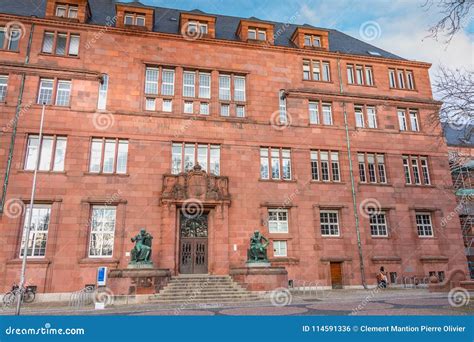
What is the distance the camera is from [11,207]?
753 inches

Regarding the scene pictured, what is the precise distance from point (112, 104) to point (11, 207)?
8.28 metres

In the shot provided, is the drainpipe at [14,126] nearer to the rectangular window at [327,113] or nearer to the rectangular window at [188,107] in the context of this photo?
the rectangular window at [188,107]

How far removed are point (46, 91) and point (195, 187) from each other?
11163mm

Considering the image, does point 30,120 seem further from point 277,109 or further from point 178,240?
point 277,109

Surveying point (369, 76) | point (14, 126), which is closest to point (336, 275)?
point (369, 76)

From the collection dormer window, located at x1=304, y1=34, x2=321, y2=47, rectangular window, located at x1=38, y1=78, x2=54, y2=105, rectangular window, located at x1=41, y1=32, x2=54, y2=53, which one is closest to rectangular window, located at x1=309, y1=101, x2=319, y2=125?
dormer window, located at x1=304, y1=34, x2=321, y2=47

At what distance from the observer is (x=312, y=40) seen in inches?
1091

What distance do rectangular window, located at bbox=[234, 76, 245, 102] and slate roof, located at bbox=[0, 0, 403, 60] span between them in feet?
12.0

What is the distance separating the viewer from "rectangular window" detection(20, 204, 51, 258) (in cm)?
1905

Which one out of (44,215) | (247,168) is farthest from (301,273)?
(44,215)

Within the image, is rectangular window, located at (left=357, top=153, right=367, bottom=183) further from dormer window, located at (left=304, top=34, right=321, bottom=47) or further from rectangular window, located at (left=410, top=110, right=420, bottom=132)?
dormer window, located at (left=304, top=34, right=321, bottom=47)

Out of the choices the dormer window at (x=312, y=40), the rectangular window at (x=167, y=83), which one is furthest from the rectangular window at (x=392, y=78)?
the rectangular window at (x=167, y=83)

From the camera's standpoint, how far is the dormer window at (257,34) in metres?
26.7

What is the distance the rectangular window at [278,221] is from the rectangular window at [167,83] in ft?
34.3
